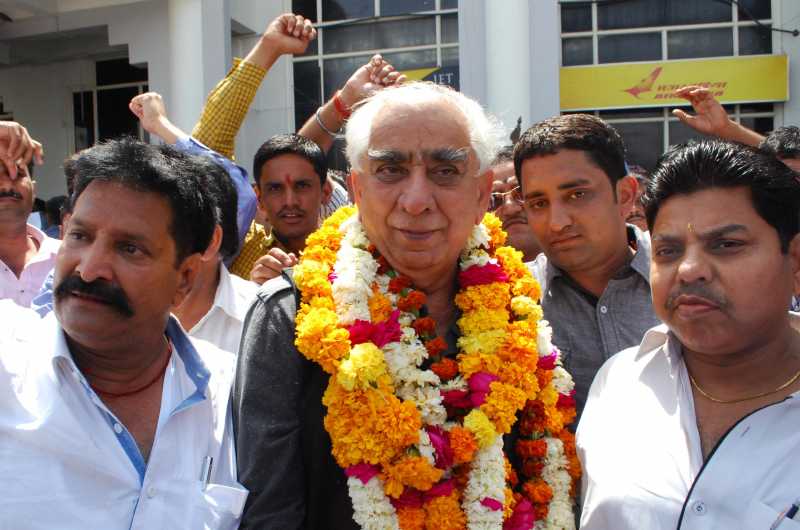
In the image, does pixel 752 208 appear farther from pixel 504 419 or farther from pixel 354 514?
pixel 354 514

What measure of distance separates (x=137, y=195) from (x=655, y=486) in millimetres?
1581

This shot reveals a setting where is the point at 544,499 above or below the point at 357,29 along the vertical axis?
below

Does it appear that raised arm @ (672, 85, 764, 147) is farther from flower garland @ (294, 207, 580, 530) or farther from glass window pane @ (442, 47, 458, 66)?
glass window pane @ (442, 47, 458, 66)

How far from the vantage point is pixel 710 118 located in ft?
11.9

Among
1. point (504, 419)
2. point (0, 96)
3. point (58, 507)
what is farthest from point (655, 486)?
point (0, 96)

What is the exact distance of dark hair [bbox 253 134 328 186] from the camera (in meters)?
3.62

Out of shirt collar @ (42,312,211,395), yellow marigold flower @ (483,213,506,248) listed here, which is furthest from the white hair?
shirt collar @ (42,312,211,395)

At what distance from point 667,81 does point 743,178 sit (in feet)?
31.6

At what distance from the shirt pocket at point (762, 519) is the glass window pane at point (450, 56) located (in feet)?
31.2

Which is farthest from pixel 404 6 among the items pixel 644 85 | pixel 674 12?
pixel 674 12

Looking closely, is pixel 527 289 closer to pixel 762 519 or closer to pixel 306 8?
pixel 762 519

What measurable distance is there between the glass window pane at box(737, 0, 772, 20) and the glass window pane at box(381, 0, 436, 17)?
15.6 feet

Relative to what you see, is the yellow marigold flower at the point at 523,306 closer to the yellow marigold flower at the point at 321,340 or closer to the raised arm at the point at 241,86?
the yellow marigold flower at the point at 321,340

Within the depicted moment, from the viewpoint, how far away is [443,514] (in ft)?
6.29
